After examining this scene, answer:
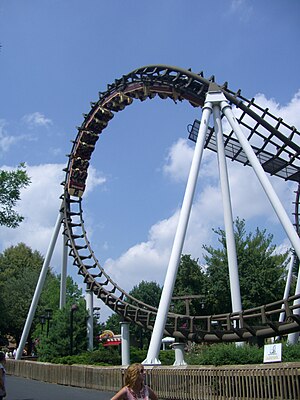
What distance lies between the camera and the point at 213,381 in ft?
37.4

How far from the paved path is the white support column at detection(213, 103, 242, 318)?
5.29 m

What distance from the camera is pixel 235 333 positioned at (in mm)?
15883

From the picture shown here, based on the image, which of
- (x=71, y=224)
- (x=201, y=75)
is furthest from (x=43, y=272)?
(x=201, y=75)

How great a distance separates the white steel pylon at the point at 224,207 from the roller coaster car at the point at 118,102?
21.1ft

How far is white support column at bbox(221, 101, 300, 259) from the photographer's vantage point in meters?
14.5

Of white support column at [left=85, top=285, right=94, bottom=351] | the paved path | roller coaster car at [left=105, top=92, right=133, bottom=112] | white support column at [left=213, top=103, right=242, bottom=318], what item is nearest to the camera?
the paved path

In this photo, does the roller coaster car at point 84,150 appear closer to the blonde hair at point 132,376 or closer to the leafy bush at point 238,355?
the leafy bush at point 238,355

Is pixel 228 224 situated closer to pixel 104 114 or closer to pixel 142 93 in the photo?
pixel 142 93

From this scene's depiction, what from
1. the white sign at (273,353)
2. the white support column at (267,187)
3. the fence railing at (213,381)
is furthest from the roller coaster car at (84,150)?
the white sign at (273,353)

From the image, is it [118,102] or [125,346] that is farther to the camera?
[118,102]

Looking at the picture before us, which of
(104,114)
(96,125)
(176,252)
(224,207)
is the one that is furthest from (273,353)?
(96,125)

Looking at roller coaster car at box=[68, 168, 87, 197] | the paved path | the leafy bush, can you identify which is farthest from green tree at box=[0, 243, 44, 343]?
the leafy bush

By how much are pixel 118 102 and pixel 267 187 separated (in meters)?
11.5

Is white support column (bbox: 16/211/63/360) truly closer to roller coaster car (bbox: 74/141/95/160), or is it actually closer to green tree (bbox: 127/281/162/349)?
roller coaster car (bbox: 74/141/95/160)
